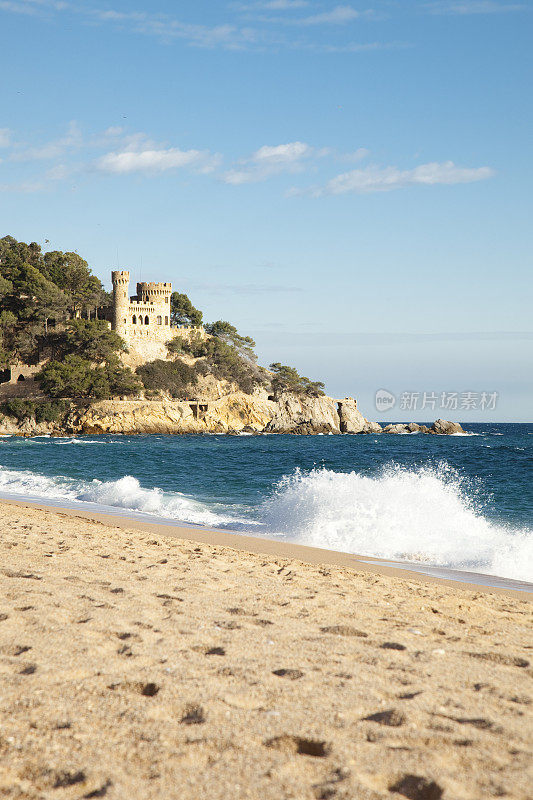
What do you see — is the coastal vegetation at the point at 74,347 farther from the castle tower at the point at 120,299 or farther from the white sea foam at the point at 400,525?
the white sea foam at the point at 400,525

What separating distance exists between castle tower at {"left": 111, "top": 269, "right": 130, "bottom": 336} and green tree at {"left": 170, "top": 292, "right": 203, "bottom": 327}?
550 inches

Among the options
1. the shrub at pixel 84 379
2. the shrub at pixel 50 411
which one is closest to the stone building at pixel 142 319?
the shrub at pixel 84 379

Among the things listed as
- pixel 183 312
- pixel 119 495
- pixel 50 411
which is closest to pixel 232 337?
pixel 183 312

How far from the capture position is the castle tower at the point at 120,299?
73.7m

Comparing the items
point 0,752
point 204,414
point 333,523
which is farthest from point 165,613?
point 204,414

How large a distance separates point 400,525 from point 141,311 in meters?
67.6

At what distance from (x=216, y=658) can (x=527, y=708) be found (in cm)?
176

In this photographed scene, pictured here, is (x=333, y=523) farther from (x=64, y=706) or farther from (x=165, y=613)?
(x=64, y=706)

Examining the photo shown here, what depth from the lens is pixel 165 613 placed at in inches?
197

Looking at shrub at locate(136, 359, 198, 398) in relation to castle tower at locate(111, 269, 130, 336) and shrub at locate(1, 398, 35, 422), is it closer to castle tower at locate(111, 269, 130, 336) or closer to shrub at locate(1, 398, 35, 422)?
castle tower at locate(111, 269, 130, 336)

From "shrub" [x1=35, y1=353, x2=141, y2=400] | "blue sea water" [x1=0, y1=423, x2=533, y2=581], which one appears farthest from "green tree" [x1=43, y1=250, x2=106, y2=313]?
"blue sea water" [x1=0, y1=423, x2=533, y2=581]

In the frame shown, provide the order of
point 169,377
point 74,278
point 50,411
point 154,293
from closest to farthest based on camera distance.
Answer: point 50,411 → point 169,377 → point 74,278 → point 154,293

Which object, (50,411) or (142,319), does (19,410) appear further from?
(142,319)

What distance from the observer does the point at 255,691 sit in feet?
11.3
